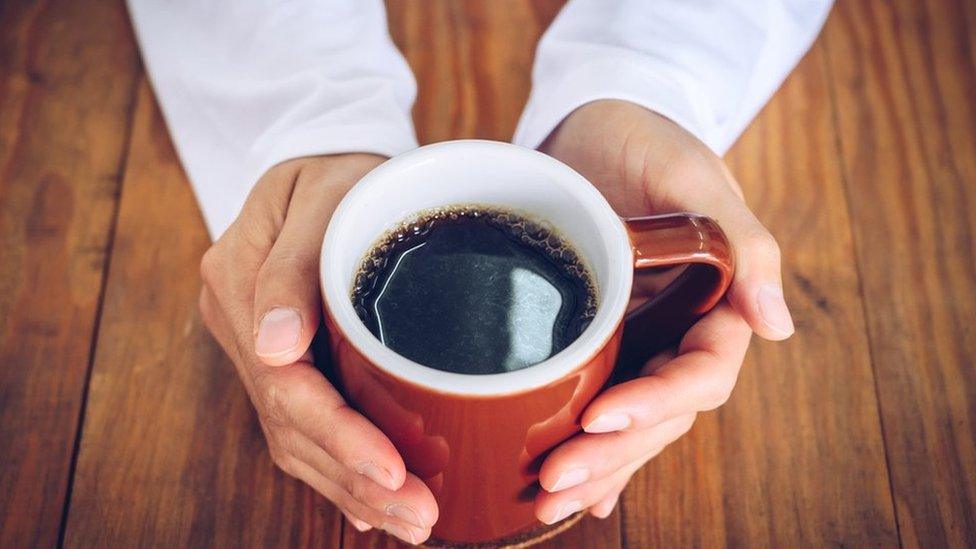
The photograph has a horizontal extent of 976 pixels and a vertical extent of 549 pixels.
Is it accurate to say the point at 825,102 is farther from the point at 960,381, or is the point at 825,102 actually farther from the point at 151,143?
the point at 151,143

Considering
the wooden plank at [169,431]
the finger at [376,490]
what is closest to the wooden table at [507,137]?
the wooden plank at [169,431]

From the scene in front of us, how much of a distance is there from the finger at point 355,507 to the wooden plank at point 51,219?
0.22 m

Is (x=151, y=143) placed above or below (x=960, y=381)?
above

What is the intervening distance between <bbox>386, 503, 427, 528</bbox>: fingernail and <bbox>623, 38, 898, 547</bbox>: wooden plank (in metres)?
0.22

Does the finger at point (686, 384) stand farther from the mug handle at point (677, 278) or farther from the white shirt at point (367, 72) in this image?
the white shirt at point (367, 72)

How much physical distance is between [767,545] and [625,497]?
4.8 inches

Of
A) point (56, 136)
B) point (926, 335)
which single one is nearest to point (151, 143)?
point (56, 136)

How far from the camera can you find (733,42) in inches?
32.5

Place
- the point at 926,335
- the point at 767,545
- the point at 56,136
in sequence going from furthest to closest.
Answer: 1. the point at 56,136
2. the point at 926,335
3. the point at 767,545

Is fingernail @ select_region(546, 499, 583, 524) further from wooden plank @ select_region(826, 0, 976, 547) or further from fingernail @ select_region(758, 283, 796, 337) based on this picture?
wooden plank @ select_region(826, 0, 976, 547)

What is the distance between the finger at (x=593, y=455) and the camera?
556mm

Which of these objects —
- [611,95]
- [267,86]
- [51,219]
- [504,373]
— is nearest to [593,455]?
[504,373]

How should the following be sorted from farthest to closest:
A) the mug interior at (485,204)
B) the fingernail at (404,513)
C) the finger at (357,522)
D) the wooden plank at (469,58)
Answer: the wooden plank at (469,58)
the finger at (357,522)
the fingernail at (404,513)
the mug interior at (485,204)

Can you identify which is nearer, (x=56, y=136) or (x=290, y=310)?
(x=290, y=310)
